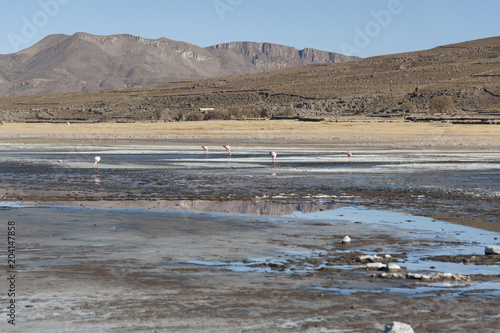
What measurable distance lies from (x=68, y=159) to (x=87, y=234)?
22.1 m

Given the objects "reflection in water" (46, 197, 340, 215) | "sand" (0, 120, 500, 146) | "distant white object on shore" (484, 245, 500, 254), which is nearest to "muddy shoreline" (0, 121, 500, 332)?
"reflection in water" (46, 197, 340, 215)

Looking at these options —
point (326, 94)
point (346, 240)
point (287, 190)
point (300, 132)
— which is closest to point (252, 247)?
point (346, 240)

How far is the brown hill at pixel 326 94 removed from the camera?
100375 mm

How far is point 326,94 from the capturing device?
387 feet

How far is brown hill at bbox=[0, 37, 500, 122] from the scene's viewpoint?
100m

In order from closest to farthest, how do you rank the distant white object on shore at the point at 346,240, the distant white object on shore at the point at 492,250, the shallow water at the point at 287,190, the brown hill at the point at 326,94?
the distant white object on shore at the point at 492,250
the shallow water at the point at 287,190
the distant white object on shore at the point at 346,240
the brown hill at the point at 326,94

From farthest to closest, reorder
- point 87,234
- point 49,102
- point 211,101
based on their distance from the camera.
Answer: point 49,102, point 211,101, point 87,234

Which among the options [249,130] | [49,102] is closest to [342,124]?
[249,130]

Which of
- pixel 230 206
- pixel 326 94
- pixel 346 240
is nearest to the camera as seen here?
pixel 346 240

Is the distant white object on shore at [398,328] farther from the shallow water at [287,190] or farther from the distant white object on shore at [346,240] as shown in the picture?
the distant white object on shore at [346,240]

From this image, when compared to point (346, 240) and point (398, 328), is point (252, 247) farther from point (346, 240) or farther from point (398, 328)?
point (398, 328)

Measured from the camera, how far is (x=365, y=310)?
739 centimetres

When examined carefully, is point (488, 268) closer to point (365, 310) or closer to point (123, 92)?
point (365, 310)

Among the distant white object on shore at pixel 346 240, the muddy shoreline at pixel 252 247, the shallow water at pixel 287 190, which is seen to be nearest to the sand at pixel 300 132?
the shallow water at pixel 287 190
